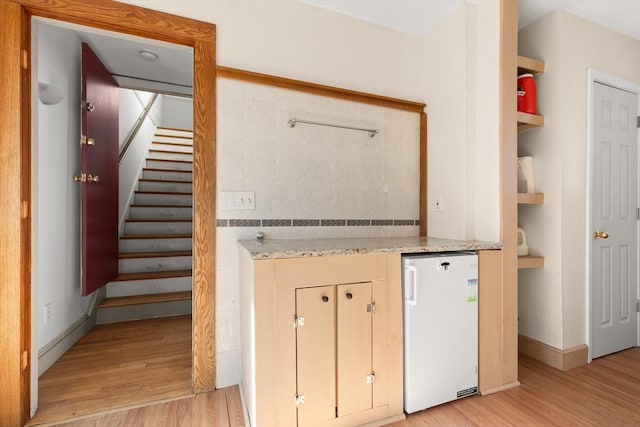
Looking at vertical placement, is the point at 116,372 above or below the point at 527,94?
below

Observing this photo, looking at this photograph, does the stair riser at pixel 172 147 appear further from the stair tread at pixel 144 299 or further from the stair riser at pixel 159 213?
the stair tread at pixel 144 299

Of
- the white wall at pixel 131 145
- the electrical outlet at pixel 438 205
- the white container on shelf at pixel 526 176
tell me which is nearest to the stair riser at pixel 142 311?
the white wall at pixel 131 145

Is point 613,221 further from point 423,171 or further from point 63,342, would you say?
point 63,342

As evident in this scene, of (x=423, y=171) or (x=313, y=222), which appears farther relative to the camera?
(x=423, y=171)

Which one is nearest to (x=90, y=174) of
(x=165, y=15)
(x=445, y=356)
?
(x=165, y=15)

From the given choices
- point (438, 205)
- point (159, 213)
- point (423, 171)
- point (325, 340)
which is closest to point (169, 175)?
point (159, 213)

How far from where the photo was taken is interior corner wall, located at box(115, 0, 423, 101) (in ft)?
6.01

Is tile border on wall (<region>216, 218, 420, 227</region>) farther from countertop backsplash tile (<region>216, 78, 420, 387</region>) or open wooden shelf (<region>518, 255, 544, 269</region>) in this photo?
open wooden shelf (<region>518, 255, 544, 269</region>)

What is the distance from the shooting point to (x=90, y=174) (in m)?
2.37

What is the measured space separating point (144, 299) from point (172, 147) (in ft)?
10.7

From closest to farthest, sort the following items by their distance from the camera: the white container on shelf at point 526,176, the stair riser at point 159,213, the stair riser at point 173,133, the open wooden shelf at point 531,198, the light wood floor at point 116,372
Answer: the light wood floor at point 116,372 → the open wooden shelf at point 531,198 → the white container on shelf at point 526,176 → the stair riser at point 159,213 → the stair riser at point 173,133

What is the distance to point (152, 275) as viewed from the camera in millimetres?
3086

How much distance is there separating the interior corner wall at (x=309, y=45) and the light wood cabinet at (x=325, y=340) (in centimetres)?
133

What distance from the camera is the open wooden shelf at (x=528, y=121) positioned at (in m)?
2.04
